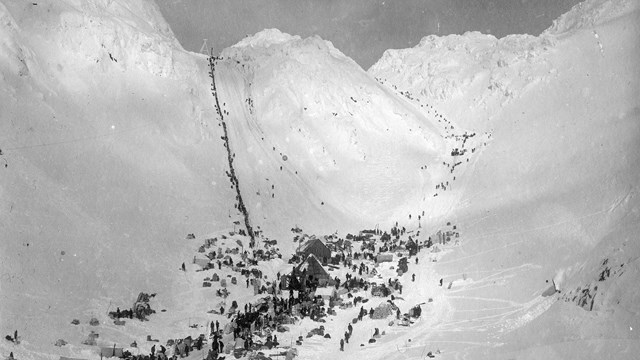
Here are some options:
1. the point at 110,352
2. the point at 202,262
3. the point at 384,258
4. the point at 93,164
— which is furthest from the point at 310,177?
the point at 110,352

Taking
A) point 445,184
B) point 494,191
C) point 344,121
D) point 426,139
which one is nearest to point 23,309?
point 494,191

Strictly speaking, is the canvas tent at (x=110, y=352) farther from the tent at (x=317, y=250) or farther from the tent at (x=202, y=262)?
the tent at (x=317, y=250)

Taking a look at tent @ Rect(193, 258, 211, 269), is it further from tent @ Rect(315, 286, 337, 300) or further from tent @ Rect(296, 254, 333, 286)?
tent @ Rect(315, 286, 337, 300)

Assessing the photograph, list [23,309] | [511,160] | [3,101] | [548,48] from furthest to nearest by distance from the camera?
[548,48] < [511,160] < [3,101] < [23,309]

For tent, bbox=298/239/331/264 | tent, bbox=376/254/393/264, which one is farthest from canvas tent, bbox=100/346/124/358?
tent, bbox=376/254/393/264

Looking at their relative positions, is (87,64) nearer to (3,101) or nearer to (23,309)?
(3,101)

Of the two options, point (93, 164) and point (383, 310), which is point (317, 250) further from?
point (93, 164)
